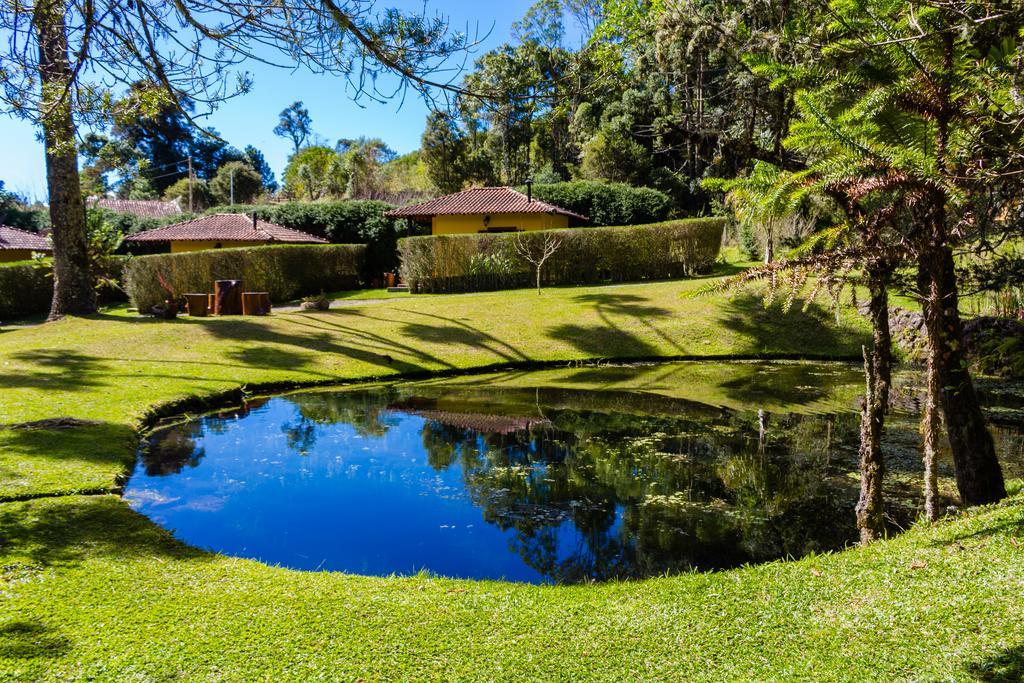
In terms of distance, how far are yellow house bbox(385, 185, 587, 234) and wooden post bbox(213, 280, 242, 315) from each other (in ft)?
48.2

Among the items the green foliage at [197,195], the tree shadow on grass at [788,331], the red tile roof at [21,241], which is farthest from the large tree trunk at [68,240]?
the green foliage at [197,195]

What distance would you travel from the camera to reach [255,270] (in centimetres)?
2755

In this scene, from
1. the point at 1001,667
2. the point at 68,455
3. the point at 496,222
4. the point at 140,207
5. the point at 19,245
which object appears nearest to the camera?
the point at 1001,667

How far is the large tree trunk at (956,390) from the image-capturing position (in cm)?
622

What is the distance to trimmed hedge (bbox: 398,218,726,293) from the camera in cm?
2909

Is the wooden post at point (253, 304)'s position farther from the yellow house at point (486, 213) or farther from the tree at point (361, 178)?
the tree at point (361, 178)

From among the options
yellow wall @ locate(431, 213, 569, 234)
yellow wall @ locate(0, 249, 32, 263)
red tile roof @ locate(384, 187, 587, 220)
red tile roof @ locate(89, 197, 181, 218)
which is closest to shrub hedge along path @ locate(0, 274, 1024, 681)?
red tile roof @ locate(384, 187, 587, 220)

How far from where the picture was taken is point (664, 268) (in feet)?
99.1

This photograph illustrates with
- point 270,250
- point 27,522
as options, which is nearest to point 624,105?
point 270,250

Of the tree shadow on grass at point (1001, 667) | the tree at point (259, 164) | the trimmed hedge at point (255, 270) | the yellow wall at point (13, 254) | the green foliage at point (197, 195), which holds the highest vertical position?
the tree at point (259, 164)

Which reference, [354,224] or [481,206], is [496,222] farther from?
[354,224]

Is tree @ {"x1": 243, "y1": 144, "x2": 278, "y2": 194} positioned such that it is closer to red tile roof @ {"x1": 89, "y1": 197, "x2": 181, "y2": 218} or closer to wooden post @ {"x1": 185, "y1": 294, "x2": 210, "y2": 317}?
red tile roof @ {"x1": 89, "y1": 197, "x2": 181, "y2": 218}

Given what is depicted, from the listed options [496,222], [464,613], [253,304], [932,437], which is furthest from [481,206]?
[464,613]

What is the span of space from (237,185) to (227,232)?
38.9m
